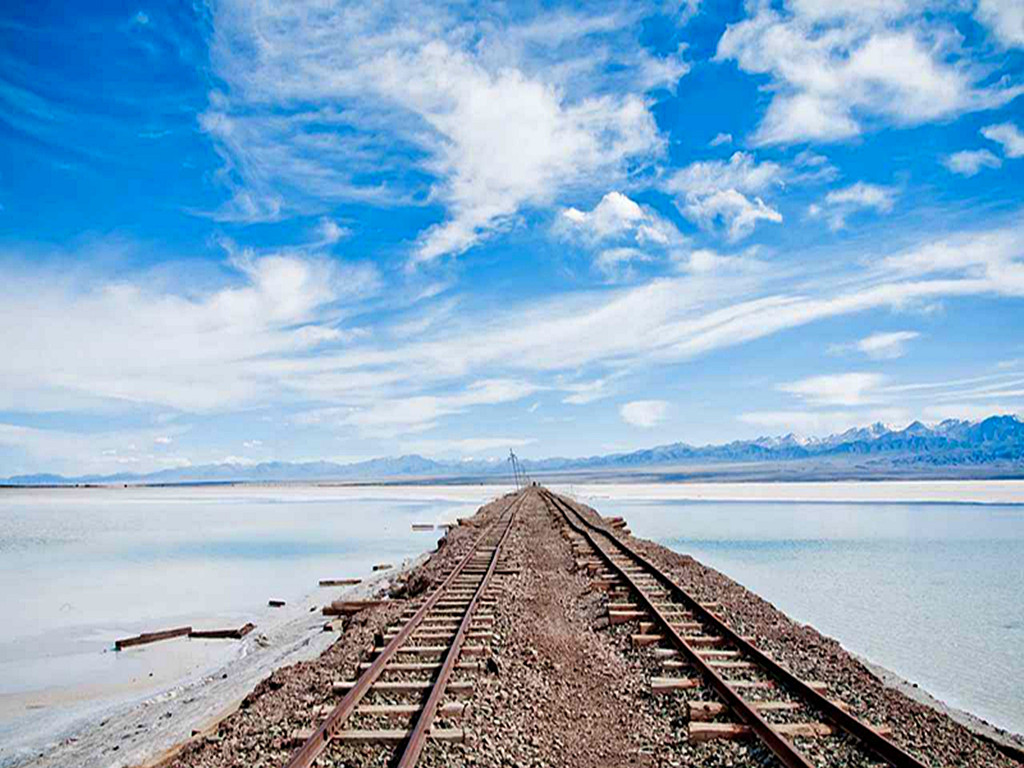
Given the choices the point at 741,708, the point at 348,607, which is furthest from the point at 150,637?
the point at 741,708

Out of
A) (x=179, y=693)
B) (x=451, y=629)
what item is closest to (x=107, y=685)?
(x=179, y=693)

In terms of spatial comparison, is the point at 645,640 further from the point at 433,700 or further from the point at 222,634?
the point at 222,634

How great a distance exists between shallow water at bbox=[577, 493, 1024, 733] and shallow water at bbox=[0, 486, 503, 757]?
481 inches

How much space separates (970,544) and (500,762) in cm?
3181

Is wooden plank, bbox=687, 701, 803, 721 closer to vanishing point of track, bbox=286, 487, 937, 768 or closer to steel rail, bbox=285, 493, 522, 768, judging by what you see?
vanishing point of track, bbox=286, 487, 937, 768

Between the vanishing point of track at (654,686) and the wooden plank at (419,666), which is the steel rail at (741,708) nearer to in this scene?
the vanishing point of track at (654,686)

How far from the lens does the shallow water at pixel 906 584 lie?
12.5m

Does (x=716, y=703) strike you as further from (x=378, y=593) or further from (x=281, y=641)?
(x=378, y=593)

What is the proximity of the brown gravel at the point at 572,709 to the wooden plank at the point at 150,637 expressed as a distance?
5460mm

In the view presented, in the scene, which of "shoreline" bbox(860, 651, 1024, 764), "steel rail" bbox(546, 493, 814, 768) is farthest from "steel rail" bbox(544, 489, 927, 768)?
"shoreline" bbox(860, 651, 1024, 764)

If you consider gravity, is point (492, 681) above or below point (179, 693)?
above

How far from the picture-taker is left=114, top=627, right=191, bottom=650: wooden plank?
14.8 metres

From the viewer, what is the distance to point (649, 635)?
10.5 meters

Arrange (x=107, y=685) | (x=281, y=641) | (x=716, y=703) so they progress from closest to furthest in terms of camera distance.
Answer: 1. (x=716, y=703)
2. (x=107, y=685)
3. (x=281, y=641)
